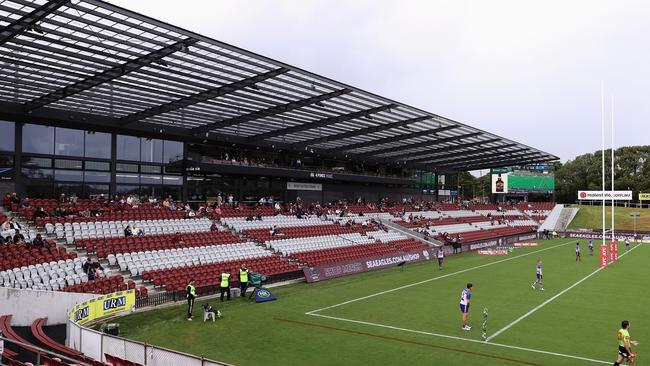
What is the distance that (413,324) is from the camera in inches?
786

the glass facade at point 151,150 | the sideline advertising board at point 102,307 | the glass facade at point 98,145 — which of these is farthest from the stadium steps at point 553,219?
the sideline advertising board at point 102,307

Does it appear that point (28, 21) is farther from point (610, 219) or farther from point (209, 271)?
point (610, 219)

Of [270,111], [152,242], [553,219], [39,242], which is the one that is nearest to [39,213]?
[39,242]

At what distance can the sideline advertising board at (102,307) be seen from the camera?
61.4ft

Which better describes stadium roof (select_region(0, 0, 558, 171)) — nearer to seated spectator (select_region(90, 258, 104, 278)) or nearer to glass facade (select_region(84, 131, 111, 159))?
glass facade (select_region(84, 131, 111, 159))

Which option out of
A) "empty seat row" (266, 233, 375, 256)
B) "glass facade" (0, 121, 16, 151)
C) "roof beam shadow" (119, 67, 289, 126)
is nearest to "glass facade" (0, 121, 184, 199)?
"glass facade" (0, 121, 16, 151)

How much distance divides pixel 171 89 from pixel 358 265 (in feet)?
58.7

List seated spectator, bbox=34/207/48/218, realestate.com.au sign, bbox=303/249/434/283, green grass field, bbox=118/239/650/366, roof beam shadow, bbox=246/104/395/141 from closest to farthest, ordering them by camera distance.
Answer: green grass field, bbox=118/239/650/366 → seated spectator, bbox=34/207/48/218 → realestate.com.au sign, bbox=303/249/434/283 → roof beam shadow, bbox=246/104/395/141

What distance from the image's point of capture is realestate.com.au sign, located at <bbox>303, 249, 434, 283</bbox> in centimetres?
3203

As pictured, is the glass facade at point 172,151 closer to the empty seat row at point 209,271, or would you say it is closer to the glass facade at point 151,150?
the glass facade at point 151,150

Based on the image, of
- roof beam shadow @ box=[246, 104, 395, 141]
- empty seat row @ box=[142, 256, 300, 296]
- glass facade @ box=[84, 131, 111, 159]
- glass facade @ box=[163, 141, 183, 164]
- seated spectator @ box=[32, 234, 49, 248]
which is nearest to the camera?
seated spectator @ box=[32, 234, 49, 248]

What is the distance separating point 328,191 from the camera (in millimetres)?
59875

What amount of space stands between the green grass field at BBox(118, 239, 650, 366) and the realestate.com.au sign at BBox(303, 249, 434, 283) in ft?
4.88

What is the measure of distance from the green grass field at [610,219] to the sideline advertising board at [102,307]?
A: 7456 cm
